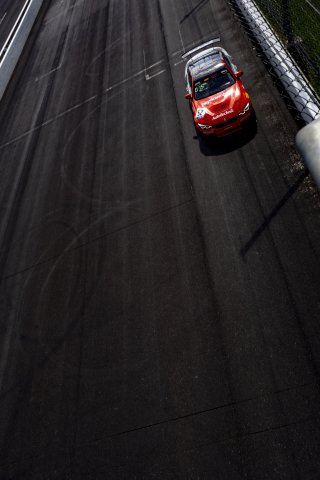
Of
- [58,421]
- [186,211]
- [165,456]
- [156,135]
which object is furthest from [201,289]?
[156,135]

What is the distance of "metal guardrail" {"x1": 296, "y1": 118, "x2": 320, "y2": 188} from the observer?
4609 millimetres

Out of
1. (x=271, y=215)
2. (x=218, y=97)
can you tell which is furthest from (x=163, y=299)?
(x=218, y=97)

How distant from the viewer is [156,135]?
13.0 m

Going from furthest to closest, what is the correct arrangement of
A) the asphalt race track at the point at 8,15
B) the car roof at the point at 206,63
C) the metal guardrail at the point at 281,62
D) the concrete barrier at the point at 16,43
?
the asphalt race track at the point at 8,15 < the concrete barrier at the point at 16,43 < the car roof at the point at 206,63 < the metal guardrail at the point at 281,62

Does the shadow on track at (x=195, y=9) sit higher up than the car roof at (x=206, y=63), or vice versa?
the car roof at (x=206, y=63)

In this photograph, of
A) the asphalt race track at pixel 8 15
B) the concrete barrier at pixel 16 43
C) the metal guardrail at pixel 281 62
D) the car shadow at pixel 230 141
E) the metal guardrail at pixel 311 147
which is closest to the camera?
the metal guardrail at pixel 311 147

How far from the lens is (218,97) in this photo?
10.9 metres

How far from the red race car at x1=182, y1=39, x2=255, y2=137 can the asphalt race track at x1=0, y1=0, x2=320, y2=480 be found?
2.10ft

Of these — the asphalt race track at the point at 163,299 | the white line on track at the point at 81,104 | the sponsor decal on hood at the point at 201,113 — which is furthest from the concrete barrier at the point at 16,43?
the sponsor decal on hood at the point at 201,113

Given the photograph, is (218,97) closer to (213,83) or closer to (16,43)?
(213,83)

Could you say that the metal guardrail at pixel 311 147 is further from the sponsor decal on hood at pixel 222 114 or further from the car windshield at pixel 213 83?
the car windshield at pixel 213 83

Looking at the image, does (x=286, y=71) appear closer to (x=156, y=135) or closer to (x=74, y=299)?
(x=156, y=135)

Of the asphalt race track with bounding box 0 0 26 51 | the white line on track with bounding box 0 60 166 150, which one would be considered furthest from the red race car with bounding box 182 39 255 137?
the asphalt race track with bounding box 0 0 26 51

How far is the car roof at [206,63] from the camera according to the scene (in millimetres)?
11723
